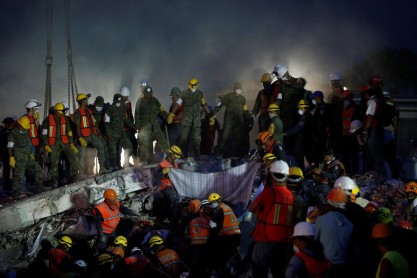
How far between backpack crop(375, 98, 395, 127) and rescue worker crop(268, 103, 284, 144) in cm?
206

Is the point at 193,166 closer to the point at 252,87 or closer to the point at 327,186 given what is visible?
the point at 327,186

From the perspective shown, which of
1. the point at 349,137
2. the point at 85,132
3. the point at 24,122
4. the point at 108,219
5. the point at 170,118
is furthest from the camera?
the point at 170,118

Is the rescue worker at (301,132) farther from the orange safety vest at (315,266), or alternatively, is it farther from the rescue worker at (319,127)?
the orange safety vest at (315,266)

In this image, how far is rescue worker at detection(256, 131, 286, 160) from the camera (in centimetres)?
1104

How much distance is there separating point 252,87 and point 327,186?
43.2ft

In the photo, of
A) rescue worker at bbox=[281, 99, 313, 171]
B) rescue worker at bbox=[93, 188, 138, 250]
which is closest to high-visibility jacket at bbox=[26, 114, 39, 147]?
rescue worker at bbox=[93, 188, 138, 250]

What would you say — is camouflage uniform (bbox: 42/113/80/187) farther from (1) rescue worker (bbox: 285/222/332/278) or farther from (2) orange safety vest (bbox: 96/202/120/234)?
(1) rescue worker (bbox: 285/222/332/278)

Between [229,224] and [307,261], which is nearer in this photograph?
[307,261]

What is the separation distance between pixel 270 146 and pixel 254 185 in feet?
3.73

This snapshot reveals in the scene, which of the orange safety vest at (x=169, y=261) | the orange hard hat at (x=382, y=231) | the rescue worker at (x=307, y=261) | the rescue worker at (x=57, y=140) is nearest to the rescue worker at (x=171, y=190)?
the rescue worker at (x=57, y=140)

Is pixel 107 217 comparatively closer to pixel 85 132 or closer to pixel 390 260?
pixel 85 132

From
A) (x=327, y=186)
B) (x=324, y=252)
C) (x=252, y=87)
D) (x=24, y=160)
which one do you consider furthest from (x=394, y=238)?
(x=252, y=87)

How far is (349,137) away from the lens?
39.1 ft

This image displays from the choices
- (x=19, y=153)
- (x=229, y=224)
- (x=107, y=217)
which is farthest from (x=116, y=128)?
(x=229, y=224)
